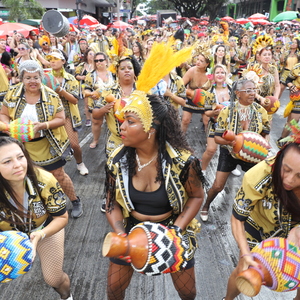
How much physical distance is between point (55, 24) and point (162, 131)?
5250mm

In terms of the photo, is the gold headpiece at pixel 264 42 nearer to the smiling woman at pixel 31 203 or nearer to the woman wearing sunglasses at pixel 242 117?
the woman wearing sunglasses at pixel 242 117

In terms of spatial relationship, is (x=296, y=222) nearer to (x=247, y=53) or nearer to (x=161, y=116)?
(x=161, y=116)

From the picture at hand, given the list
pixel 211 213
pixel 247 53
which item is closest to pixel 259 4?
pixel 247 53

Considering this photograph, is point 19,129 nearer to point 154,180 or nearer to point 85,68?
point 154,180

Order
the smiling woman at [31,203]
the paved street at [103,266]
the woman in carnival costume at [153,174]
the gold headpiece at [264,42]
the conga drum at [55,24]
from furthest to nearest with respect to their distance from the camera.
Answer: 1. the conga drum at [55,24]
2. the gold headpiece at [264,42]
3. the paved street at [103,266]
4. the woman in carnival costume at [153,174]
5. the smiling woman at [31,203]

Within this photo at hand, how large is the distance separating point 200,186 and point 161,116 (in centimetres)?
59

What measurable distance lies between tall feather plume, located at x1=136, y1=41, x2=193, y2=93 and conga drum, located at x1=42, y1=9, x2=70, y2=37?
15.6 feet

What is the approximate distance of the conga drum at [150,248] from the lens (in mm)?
1665

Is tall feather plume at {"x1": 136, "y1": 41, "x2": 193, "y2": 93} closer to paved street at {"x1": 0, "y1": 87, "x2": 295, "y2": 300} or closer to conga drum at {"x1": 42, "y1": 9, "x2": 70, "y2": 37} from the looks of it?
paved street at {"x1": 0, "y1": 87, "x2": 295, "y2": 300}

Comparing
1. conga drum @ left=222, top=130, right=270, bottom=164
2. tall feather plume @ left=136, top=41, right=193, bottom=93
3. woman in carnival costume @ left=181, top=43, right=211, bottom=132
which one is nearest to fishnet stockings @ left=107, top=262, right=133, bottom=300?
tall feather plume @ left=136, top=41, right=193, bottom=93

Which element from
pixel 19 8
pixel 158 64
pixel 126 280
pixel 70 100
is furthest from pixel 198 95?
pixel 19 8

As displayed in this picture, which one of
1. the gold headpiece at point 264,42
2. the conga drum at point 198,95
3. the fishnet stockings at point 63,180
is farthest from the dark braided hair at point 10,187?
the gold headpiece at point 264,42

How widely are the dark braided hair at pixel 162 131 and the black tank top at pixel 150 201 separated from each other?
99 mm

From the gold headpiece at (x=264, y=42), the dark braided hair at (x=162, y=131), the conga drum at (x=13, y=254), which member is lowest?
the conga drum at (x=13, y=254)
